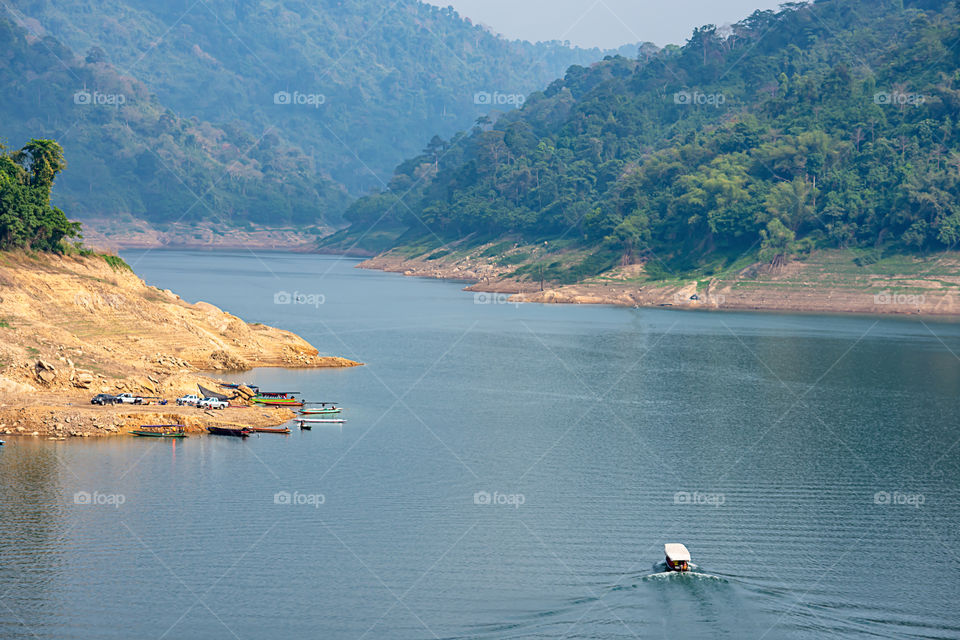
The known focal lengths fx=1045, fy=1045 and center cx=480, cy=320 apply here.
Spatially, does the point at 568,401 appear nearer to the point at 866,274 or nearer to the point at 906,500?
the point at 906,500

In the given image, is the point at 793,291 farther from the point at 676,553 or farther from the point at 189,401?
the point at 676,553

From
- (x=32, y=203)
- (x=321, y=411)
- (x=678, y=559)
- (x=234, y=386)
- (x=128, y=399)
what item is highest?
(x=32, y=203)

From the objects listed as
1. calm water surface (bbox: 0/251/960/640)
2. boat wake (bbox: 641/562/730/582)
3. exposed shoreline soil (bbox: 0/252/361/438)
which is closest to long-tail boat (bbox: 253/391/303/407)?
exposed shoreline soil (bbox: 0/252/361/438)

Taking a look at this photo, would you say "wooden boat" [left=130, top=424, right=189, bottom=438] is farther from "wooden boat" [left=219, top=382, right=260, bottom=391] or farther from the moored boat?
"wooden boat" [left=219, top=382, right=260, bottom=391]

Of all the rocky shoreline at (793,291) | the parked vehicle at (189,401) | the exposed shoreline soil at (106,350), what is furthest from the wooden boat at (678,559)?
the rocky shoreline at (793,291)

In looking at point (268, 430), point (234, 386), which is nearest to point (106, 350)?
point (234, 386)

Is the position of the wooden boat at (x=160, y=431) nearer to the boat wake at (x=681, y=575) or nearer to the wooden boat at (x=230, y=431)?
the wooden boat at (x=230, y=431)
